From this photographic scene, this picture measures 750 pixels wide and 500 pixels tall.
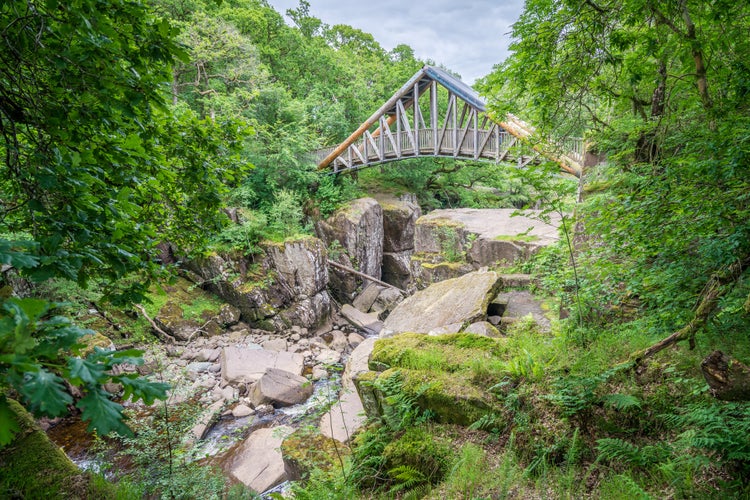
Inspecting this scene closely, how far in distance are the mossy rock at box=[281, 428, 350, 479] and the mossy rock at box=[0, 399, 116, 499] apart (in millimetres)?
1588

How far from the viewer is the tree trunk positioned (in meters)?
1.86

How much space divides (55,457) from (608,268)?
4.80 m

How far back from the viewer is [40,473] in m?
2.46

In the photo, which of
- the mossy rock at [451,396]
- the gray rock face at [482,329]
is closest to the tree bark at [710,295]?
the mossy rock at [451,396]

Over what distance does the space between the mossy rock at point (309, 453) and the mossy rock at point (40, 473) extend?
5.21 ft

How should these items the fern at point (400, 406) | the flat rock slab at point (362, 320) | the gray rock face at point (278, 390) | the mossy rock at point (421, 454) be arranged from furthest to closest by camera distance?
1. the flat rock slab at point (362, 320)
2. the gray rock face at point (278, 390)
3. the fern at point (400, 406)
4. the mossy rock at point (421, 454)

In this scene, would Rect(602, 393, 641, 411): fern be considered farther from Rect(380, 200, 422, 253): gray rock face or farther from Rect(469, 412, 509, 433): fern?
Rect(380, 200, 422, 253): gray rock face

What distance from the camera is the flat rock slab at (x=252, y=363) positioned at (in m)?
8.55

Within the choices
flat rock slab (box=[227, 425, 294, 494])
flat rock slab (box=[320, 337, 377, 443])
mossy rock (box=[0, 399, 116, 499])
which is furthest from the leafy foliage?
flat rock slab (box=[227, 425, 294, 494])

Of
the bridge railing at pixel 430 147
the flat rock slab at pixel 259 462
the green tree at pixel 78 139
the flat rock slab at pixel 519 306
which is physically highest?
the bridge railing at pixel 430 147

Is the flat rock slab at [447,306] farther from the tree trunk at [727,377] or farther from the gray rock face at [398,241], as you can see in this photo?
the gray rock face at [398,241]

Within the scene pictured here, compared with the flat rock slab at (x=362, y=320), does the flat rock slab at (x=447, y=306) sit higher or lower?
higher

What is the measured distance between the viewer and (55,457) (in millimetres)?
2568

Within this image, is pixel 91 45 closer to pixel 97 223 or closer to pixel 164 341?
pixel 97 223
